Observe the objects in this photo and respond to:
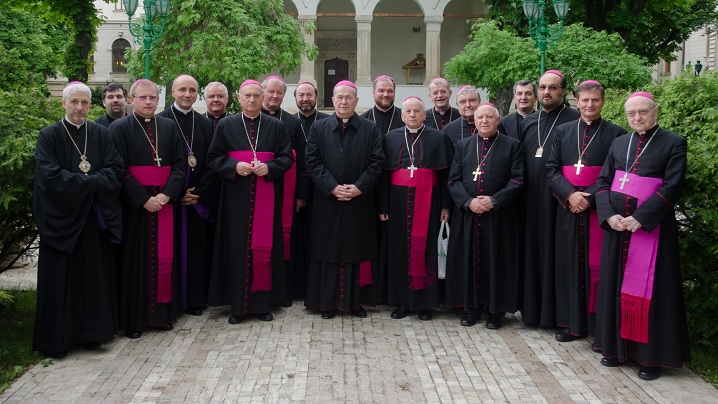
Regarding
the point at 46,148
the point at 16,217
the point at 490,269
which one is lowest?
the point at 490,269

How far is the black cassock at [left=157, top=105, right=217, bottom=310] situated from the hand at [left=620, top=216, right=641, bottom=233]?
13.1 feet

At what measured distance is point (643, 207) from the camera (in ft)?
19.6

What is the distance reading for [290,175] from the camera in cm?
833

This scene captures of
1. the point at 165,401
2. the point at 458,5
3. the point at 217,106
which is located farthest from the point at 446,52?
the point at 165,401

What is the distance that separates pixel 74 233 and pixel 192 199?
1.55m

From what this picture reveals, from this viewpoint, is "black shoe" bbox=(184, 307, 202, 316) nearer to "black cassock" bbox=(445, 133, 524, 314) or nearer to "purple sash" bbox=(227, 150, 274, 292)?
"purple sash" bbox=(227, 150, 274, 292)

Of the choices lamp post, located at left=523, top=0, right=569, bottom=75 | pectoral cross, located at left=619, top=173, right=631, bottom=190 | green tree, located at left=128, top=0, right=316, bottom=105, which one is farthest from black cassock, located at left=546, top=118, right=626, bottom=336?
green tree, located at left=128, top=0, right=316, bottom=105

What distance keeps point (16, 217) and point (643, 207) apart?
5.22 metres

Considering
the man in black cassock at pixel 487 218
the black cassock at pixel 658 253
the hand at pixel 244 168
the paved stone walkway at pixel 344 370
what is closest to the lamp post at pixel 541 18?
the man in black cassock at pixel 487 218

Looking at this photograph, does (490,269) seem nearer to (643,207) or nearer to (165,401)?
(643,207)

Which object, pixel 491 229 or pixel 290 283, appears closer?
pixel 491 229

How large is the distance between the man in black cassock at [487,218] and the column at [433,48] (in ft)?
89.5

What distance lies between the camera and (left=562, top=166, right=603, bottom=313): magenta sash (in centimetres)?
683

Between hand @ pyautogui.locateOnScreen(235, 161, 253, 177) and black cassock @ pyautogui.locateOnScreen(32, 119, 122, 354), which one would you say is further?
hand @ pyautogui.locateOnScreen(235, 161, 253, 177)
